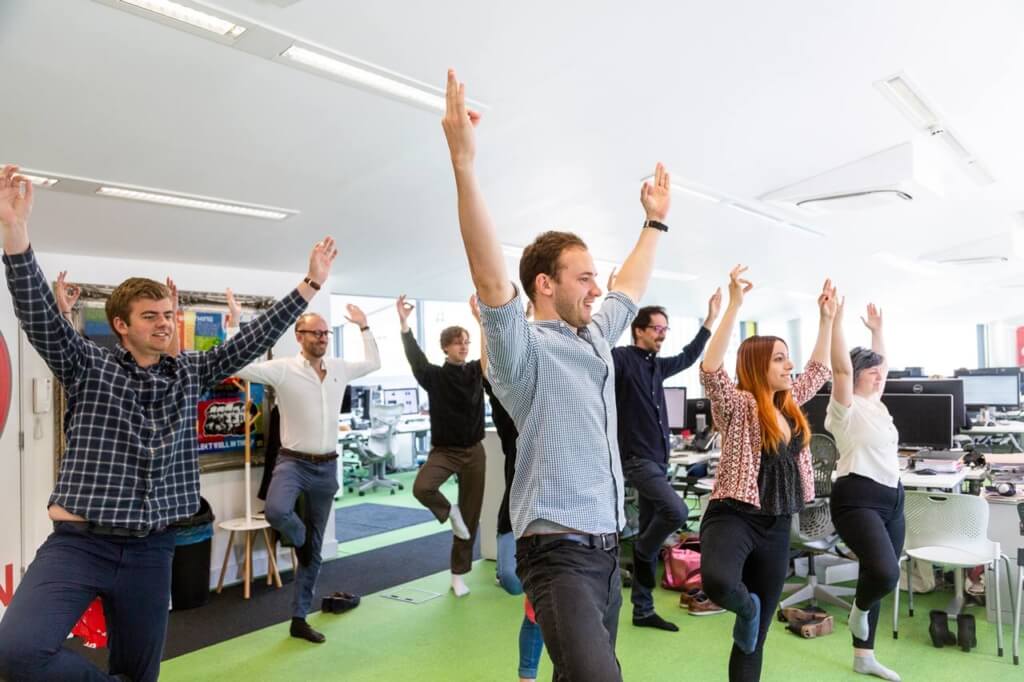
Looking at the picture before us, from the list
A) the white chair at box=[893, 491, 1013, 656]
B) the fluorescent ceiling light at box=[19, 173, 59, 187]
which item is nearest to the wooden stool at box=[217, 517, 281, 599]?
the fluorescent ceiling light at box=[19, 173, 59, 187]

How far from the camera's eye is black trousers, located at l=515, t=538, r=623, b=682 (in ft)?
5.60

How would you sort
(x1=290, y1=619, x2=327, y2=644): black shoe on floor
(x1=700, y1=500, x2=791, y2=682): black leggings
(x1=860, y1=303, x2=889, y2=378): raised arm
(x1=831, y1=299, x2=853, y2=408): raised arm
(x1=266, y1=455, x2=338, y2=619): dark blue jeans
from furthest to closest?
(x1=290, y1=619, x2=327, y2=644): black shoe on floor → (x1=266, y1=455, x2=338, y2=619): dark blue jeans → (x1=860, y1=303, x2=889, y2=378): raised arm → (x1=831, y1=299, x2=853, y2=408): raised arm → (x1=700, y1=500, x2=791, y2=682): black leggings

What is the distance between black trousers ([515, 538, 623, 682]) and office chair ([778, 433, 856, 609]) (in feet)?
10.3

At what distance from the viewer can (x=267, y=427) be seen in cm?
595

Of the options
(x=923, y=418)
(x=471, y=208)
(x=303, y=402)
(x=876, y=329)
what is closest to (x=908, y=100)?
(x=876, y=329)

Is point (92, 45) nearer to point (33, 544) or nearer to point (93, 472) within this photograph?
point (93, 472)

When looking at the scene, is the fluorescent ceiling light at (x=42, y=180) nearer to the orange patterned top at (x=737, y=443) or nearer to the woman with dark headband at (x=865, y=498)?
the orange patterned top at (x=737, y=443)

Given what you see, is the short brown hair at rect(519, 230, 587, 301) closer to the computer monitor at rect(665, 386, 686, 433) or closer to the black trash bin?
the black trash bin

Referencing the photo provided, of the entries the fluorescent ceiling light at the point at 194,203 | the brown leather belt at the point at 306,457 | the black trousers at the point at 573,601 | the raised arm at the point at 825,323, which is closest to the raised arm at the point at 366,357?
the brown leather belt at the point at 306,457

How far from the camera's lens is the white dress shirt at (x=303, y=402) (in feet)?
15.1

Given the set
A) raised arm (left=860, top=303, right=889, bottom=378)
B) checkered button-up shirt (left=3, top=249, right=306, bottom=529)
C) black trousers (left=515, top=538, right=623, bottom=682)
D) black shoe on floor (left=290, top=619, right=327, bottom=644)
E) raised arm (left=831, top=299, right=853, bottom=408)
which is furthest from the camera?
black shoe on floor (left=290, top=619, right=327, bottom=644)

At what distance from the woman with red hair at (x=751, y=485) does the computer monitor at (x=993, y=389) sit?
22.5 feet

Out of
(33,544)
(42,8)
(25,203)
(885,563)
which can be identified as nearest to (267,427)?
(33,544)

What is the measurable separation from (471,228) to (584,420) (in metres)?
0.62
